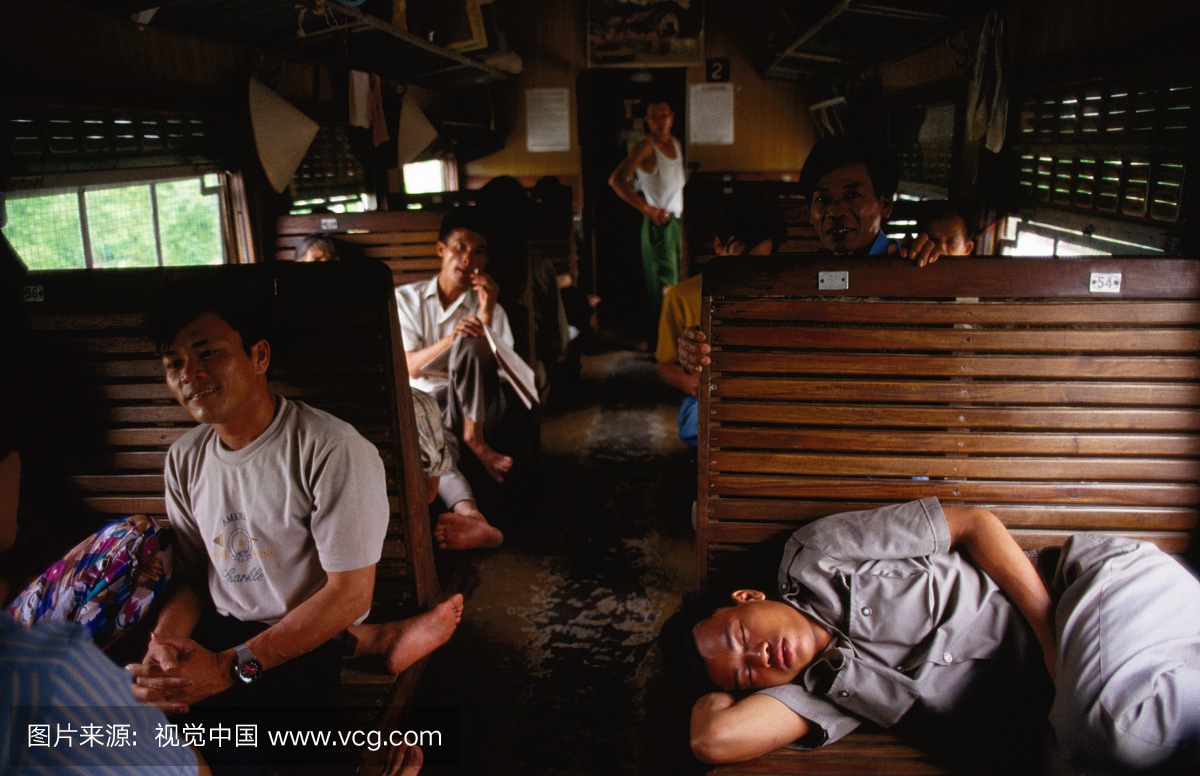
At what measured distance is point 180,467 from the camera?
6.84 ft

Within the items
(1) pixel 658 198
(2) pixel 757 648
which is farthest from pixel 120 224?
(1) pixel 658 198

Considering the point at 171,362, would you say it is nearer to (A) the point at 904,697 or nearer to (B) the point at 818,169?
(A) the point at 904,697

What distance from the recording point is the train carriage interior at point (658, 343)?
7.34 ft

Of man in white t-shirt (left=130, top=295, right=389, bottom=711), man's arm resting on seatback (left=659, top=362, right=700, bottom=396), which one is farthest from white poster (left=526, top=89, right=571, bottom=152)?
man in white t-shirt (left=130, top=295, right=389, bottom=711)

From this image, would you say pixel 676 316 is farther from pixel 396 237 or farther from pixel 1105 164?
pixel 396 237

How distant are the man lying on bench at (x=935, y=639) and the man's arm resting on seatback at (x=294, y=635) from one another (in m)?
1.01

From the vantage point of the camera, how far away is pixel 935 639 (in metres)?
2.07

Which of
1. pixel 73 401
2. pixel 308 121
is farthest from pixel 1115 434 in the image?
pixel 308 121

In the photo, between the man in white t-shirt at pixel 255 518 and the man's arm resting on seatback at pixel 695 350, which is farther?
the man's arm resting on seatback at pixel 695 350

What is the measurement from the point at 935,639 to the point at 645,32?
837 cm

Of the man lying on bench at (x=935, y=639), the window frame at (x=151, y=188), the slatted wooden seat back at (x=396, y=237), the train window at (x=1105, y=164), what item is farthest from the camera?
the slatted wooden seat back at (x=396, y=237)

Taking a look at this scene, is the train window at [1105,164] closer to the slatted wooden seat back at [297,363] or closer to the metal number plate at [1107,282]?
the metal number plate at [1107,282]

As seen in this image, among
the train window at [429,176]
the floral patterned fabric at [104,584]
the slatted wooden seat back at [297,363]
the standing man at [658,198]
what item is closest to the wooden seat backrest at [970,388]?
the slatted wooden seat back at [297,363]

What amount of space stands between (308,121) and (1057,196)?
4646 mm
